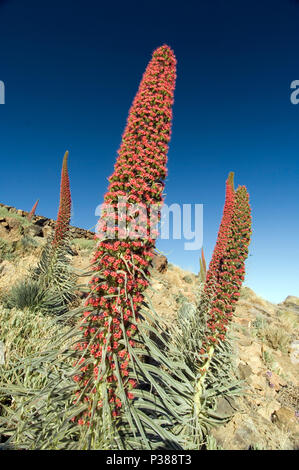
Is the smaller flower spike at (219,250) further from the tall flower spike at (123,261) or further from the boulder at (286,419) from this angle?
the boulder at (286,419)

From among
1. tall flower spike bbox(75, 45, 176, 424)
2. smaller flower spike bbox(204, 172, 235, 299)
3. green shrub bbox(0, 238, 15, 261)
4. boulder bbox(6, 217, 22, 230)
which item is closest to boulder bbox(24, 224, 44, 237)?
boulder bbox(6, 217, 22, 230)

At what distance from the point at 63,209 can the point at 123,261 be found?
16.5 feet

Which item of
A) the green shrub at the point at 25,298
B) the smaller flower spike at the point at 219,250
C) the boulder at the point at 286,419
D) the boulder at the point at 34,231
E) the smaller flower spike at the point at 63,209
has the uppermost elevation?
the boulder at the point at 34,231

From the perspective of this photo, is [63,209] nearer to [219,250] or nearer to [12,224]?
[219,250]

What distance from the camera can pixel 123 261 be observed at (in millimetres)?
2047

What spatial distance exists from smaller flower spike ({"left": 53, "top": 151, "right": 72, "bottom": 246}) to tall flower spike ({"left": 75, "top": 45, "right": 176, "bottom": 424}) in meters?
4.60

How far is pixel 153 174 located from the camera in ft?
7.36

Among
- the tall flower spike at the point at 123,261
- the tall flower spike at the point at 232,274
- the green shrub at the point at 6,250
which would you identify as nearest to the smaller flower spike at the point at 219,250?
the tall flower spike at the point at 232,274

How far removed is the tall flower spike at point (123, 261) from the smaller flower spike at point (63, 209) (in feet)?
15.1

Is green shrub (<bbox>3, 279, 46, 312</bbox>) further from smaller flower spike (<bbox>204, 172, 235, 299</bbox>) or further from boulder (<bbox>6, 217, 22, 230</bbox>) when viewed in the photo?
boulder (<bbox>6, 217, 22, 230</bbox>)

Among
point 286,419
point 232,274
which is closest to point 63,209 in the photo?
point 232,274

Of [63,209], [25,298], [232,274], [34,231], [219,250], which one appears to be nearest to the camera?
[232,274]

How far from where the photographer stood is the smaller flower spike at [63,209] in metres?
6.46

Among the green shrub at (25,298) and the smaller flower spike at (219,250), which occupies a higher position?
the smaller flower spike at (219,250)
